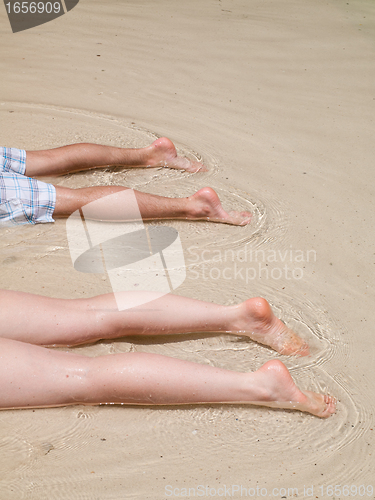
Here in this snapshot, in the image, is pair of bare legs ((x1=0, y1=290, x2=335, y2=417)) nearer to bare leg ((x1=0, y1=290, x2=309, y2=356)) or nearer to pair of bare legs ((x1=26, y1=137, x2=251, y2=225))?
bare leg ((x1=0, y1=290, x2=309, y2=356))

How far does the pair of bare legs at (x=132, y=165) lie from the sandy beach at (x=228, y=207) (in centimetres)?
7

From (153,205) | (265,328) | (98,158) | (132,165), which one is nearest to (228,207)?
(153,205)

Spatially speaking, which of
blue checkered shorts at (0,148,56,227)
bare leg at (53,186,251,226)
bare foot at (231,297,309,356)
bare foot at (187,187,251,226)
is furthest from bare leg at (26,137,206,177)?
bare foot at (231,297,309,356)

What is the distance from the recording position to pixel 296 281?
2062 millimetres

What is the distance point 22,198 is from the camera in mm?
2090

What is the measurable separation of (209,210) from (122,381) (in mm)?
1079

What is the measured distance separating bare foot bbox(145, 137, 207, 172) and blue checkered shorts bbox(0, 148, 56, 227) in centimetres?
68

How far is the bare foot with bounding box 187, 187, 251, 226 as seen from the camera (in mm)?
2248

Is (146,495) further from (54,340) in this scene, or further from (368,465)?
(368,465)

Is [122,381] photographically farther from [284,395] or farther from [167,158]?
[167,158]

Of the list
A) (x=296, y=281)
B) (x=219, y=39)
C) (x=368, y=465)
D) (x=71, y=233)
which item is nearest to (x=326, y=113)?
(x=219, y=39)

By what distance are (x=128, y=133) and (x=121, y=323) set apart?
65.2 inches

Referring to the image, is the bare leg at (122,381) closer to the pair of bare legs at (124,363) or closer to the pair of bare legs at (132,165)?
the pair of bare legs at (124,363)

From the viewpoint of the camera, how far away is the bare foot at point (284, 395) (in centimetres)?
153
